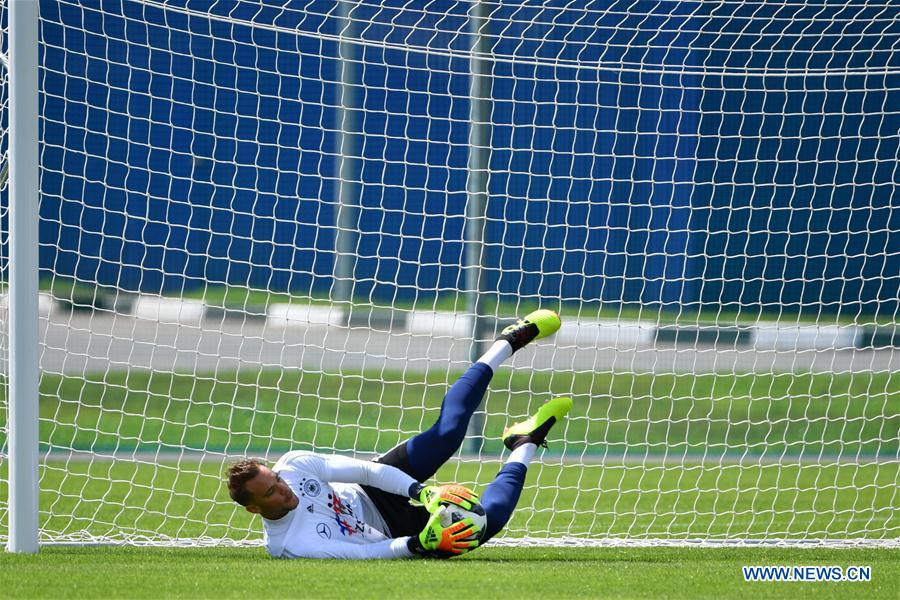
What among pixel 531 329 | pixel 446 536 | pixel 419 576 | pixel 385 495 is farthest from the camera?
pixel 531 329

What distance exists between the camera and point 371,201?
1120 cm

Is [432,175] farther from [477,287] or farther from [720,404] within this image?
[720,404]

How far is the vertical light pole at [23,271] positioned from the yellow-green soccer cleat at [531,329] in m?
2.28

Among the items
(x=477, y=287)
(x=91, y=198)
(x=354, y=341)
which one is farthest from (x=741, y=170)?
(x=91, y=198)

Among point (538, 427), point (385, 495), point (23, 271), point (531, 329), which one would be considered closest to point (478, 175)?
point (531, 329)

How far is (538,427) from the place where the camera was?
5.26m

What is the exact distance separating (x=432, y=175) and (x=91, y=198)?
12.2 ft

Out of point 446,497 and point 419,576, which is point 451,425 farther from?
point 419,576

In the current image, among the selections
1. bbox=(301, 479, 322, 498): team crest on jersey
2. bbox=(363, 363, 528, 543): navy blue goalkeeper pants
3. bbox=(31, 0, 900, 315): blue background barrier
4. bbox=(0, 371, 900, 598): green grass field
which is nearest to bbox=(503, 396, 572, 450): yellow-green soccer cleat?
bbox=(363, 363, 528, 543): navy blue goalkeeper pants

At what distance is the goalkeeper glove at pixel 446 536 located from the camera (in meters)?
4.39

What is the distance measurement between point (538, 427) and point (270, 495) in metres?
1.44

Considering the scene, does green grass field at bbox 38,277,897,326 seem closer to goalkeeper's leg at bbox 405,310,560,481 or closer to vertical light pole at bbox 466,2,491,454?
vertical light pole at bbox 466,2,491,454

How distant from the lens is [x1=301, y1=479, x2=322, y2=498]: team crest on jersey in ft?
15.3

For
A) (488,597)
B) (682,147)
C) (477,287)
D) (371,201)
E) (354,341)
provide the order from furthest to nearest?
(354,341), (371,201), (682,147), (477,287), (488,597)
